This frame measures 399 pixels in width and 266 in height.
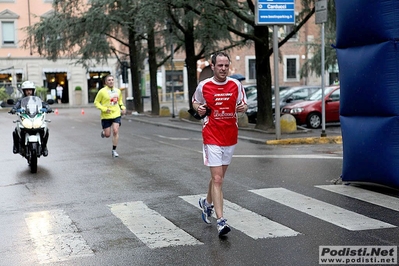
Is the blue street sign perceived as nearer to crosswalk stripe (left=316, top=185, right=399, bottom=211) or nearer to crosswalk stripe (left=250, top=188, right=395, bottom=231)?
crosswalk stripe (left=316, top=185, right=399, bottom=211)

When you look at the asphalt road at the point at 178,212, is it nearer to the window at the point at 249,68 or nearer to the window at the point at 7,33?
the window at the point at 7,33

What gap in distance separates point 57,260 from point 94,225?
1.51 metres

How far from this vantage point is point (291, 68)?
6031 cm

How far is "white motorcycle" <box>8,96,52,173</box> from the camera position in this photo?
1228 cm

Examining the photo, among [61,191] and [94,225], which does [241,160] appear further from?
[94,225]

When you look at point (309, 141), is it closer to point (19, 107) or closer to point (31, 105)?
point (31, 105)

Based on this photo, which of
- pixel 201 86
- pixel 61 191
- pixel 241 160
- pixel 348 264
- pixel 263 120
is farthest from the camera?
pixel 263 120

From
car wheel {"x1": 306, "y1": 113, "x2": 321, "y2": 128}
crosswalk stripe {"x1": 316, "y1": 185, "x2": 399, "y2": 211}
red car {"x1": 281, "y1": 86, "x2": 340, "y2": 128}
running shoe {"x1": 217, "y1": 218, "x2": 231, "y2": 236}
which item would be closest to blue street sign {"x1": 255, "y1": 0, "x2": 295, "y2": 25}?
red car {"x1": 281, "y1": 86, "x2": 340, "y2": 128}

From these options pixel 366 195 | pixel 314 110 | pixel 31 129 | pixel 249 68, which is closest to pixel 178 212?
pixel 366 195

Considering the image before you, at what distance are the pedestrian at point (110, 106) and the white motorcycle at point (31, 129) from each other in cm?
219

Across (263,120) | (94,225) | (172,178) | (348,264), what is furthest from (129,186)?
(263,120)

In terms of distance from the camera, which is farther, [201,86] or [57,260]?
[201,86]

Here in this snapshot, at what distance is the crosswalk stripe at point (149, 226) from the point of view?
6727 mm

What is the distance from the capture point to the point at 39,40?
3409cm
